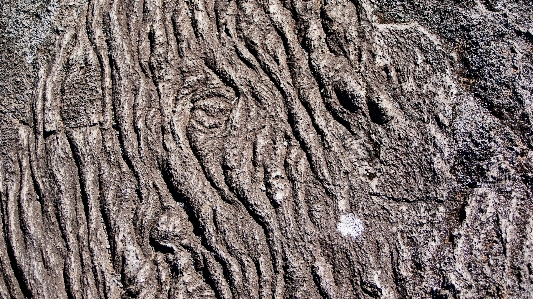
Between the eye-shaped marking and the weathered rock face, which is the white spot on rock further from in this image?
the eye-shaped marking

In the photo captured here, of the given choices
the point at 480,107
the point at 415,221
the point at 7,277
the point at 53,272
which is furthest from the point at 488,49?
the point at 7,277

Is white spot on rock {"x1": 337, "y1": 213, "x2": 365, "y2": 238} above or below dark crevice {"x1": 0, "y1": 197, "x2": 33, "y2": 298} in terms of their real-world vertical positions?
below

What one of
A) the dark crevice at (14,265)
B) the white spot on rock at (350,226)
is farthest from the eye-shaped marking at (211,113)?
the dark crevice at (14,265)

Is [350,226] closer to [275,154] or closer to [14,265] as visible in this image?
[275,154]

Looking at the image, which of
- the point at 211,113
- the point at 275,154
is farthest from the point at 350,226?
the point at 211,113

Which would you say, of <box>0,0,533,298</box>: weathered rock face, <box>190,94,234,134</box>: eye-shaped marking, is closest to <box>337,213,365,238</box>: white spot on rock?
<box>0,0,533,298</box>: weathered rock face

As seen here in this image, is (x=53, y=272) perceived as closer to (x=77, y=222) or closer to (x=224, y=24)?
(x=77, y=222)

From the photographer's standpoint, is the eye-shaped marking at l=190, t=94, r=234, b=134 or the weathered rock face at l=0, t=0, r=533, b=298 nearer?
the weathered rock face at l=0, t=0, r=533, b=298
